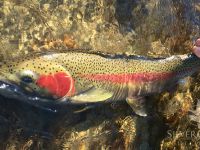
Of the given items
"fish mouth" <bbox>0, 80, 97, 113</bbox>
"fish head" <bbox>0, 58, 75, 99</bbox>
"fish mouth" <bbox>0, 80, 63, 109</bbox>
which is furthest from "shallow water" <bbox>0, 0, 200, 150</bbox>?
"fish head" <bbox>0, 58, 75, 99</bbox>

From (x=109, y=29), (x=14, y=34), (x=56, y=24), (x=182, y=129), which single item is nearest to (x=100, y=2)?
(x=109, y=29)

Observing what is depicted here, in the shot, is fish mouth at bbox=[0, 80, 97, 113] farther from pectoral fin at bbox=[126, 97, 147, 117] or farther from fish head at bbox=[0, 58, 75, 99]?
pectoral fin at bbox=[126, 97, 147, 117]

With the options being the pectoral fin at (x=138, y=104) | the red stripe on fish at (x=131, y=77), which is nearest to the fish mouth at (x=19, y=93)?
the red stripe on fish at (x=131, y=77)

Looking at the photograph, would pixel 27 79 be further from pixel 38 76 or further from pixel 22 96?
pixel 22 96

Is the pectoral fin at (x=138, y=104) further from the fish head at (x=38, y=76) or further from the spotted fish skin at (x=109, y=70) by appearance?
the fish head at (x=38, y=76)

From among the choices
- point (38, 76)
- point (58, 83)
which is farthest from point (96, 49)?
point (38, 76)

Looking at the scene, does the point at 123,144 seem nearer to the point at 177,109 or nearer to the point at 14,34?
the point at 177,109
